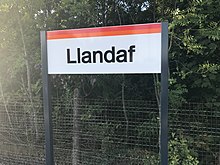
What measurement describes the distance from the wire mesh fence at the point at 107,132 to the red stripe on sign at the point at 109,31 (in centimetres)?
126

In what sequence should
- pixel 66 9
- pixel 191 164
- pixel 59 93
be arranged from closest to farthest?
pixel 191 164 → pixel 66 9 → pixel 59 93

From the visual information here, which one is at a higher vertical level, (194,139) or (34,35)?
(34,35)

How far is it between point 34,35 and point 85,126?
1.65 metres

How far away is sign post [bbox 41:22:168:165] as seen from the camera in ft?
7.54

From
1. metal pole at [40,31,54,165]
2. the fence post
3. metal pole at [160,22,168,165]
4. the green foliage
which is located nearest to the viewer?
metal pole at [160,22,168,165]

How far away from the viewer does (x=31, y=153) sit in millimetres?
4289

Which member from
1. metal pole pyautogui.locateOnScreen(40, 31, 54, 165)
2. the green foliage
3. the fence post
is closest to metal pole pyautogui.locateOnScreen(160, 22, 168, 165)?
metal pole pyautogui.locateOnScreen(40, 31, 54, 165)

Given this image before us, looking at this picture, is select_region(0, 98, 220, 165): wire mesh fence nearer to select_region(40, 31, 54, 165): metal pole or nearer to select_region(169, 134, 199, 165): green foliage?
select_region(169, 134, 199, 165): green foliage

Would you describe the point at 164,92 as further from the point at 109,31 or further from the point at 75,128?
the point at 75,128

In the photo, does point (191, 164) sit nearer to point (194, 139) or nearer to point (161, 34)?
point (194, 139)

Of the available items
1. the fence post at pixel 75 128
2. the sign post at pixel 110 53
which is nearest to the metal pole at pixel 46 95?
the sign post at pixel 110 53

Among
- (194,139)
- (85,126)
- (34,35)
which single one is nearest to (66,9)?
(34,35)

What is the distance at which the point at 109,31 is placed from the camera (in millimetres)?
2467

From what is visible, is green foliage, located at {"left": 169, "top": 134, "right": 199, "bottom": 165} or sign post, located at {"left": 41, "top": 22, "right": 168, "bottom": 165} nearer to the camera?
sign post, located at {"left": 41, "top": 22, "right": 168, "bottom": 165}
